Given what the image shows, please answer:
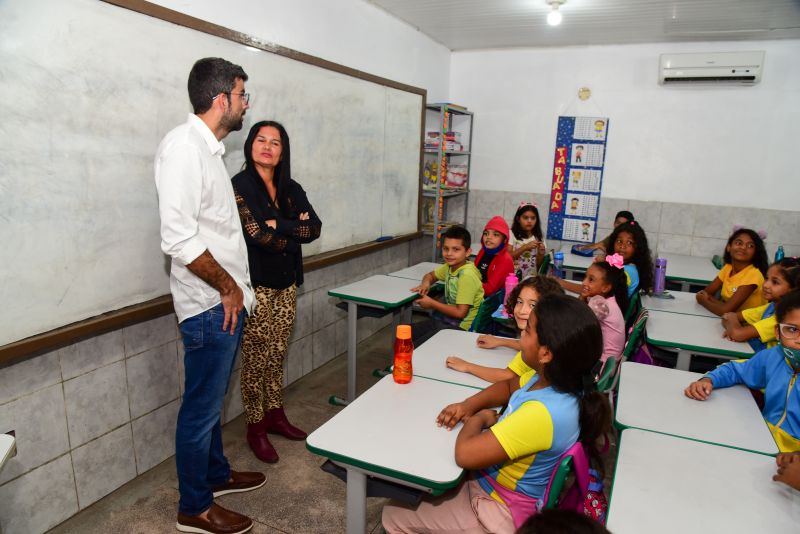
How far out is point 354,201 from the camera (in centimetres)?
403

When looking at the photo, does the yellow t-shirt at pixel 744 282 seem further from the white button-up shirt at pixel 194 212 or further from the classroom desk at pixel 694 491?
the white button-up shirt at pixel 194 212

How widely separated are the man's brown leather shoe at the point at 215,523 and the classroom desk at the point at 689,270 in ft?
11.7

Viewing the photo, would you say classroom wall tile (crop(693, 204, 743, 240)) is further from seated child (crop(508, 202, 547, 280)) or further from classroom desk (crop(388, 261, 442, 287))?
classroom desk (crop(388, 261, 442, 287))

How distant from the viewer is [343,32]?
3758mm

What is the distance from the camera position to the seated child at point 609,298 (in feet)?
8.71

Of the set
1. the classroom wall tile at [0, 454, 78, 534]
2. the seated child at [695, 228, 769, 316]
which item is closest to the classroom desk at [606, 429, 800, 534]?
the seated child at [695, 228, 769, 316]

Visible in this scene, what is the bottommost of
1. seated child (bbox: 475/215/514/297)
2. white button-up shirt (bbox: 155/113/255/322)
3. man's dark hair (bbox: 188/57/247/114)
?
seated child (bbox: 475/215/514/297)

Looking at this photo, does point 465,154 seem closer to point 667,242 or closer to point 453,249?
point 667,242

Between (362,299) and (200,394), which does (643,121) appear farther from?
(200,394)

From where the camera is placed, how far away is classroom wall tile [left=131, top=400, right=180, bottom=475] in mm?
2516

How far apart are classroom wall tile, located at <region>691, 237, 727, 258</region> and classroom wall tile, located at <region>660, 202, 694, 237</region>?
0.11m

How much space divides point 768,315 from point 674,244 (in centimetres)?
279

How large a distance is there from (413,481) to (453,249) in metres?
1.89

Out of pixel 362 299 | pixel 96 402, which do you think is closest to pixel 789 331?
pixel 362 299
